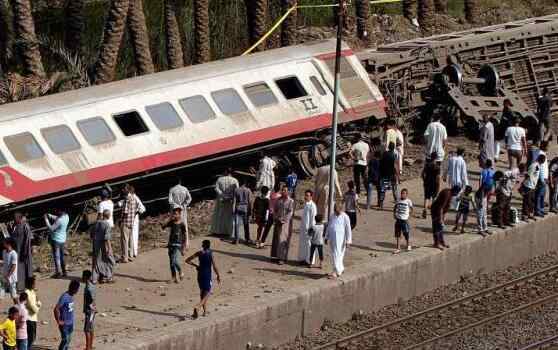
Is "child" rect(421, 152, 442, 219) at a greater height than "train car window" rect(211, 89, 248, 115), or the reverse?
"train car window" rect(211, 89, 248, 115)

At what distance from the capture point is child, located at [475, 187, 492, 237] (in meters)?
26.0

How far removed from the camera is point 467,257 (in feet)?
85.0

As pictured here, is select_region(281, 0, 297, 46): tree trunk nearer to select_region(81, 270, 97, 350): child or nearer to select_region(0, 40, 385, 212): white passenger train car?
select_region(0, 40, 385, 212): white passenger train car

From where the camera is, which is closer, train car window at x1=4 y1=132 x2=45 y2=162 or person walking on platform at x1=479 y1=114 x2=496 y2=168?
train car window at x1=4 y1=132 x2=45 y2=162

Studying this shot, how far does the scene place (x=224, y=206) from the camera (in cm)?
2584

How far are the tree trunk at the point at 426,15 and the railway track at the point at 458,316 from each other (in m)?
16.9

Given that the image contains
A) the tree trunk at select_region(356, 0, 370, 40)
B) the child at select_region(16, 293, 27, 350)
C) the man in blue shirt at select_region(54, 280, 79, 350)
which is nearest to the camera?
the child at select_region(16, 293, 27, 350)

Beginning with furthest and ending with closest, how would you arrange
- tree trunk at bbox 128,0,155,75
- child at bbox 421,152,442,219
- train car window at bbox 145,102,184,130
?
tree trunk at bbox 128,0,155,75 < train car window at bbox 145,102,184,130 < child at bbox 421,152,442,219

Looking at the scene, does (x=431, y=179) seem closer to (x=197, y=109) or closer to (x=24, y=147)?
(x=197, y=109)

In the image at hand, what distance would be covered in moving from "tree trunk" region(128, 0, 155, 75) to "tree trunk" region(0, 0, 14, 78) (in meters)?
3.36

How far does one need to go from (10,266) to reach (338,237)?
5.29 m

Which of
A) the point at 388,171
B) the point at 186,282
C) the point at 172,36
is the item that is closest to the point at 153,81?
the point at 388,171

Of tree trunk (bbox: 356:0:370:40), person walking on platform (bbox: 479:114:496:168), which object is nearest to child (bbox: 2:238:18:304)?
person walking on platform (bbox: 479:114:496:168)

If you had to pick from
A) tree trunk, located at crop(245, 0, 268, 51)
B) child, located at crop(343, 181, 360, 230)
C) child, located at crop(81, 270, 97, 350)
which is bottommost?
child, located at crop(81, 270, 97, 350)
